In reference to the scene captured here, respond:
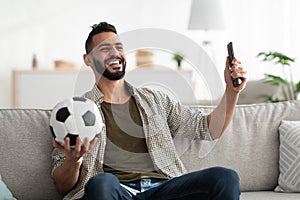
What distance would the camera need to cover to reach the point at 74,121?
6.82 ft

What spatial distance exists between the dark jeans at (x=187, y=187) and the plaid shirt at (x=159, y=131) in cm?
18

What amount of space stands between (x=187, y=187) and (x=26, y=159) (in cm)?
69

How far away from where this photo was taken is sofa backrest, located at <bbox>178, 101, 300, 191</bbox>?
2.69 meters

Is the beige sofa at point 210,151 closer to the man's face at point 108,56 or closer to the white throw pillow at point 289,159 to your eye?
the white throw pillow at point 289,159

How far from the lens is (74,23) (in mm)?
6660

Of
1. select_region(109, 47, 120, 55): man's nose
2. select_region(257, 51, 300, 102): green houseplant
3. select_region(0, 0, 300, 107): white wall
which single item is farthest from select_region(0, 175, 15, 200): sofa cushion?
select_region(0, 0, 300, 107): white wall

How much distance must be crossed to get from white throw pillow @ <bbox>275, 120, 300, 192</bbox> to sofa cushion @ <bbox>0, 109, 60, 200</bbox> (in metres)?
0.95

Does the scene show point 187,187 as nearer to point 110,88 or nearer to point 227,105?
point 227,105

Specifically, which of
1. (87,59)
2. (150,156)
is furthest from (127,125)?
(87,59)

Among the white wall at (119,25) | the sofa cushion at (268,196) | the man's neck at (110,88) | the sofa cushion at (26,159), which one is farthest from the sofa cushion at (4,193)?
the white wall at (119,25)

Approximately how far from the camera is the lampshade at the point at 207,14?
5.38 metres

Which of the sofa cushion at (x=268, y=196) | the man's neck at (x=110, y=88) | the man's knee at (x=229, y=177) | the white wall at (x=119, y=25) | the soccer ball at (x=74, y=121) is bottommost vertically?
the sofa cushion at (x=268, y=196)

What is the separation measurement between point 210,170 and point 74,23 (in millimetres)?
4658

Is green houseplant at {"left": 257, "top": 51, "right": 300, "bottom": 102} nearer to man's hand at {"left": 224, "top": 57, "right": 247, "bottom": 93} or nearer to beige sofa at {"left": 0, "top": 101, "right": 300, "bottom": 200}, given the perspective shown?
beige sofa at {"left": 0, "top": 101, "right": 300, "bottom": 200}
